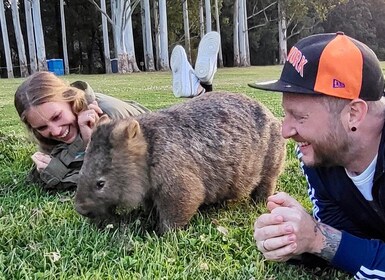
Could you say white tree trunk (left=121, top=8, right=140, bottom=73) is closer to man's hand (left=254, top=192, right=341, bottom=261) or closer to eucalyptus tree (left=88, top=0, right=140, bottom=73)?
eucalyptus tree (left=88, top=0, right=140, bottom=73)

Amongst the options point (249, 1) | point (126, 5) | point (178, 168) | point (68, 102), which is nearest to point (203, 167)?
point (178, 168)

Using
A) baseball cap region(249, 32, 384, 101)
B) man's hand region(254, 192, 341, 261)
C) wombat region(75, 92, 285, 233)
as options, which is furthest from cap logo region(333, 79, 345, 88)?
wombat region(75, 92, 285, 233)

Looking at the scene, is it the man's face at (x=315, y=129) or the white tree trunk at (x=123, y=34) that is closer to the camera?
the man's face at (x=315, y=129)

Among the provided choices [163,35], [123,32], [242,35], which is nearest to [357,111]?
[123,32]

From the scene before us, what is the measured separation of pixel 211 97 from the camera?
3.83m

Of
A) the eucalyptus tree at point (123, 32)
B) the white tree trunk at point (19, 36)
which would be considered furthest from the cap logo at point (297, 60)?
the white tree trunk at point (19, 36)

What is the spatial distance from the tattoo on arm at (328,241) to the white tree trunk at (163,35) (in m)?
28.4

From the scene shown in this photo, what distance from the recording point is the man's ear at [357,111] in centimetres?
218

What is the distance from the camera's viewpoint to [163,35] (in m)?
30.9

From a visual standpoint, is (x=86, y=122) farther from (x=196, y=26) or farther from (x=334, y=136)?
(x=196, y=26)

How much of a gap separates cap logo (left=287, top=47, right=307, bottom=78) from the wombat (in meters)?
1.12

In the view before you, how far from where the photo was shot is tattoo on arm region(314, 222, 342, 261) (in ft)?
7.89

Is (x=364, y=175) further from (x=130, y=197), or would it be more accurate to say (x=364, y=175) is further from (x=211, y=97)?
(x=211, y=97)

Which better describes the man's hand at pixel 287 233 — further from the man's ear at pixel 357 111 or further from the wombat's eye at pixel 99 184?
the wombat's eye at pixel 99 184
